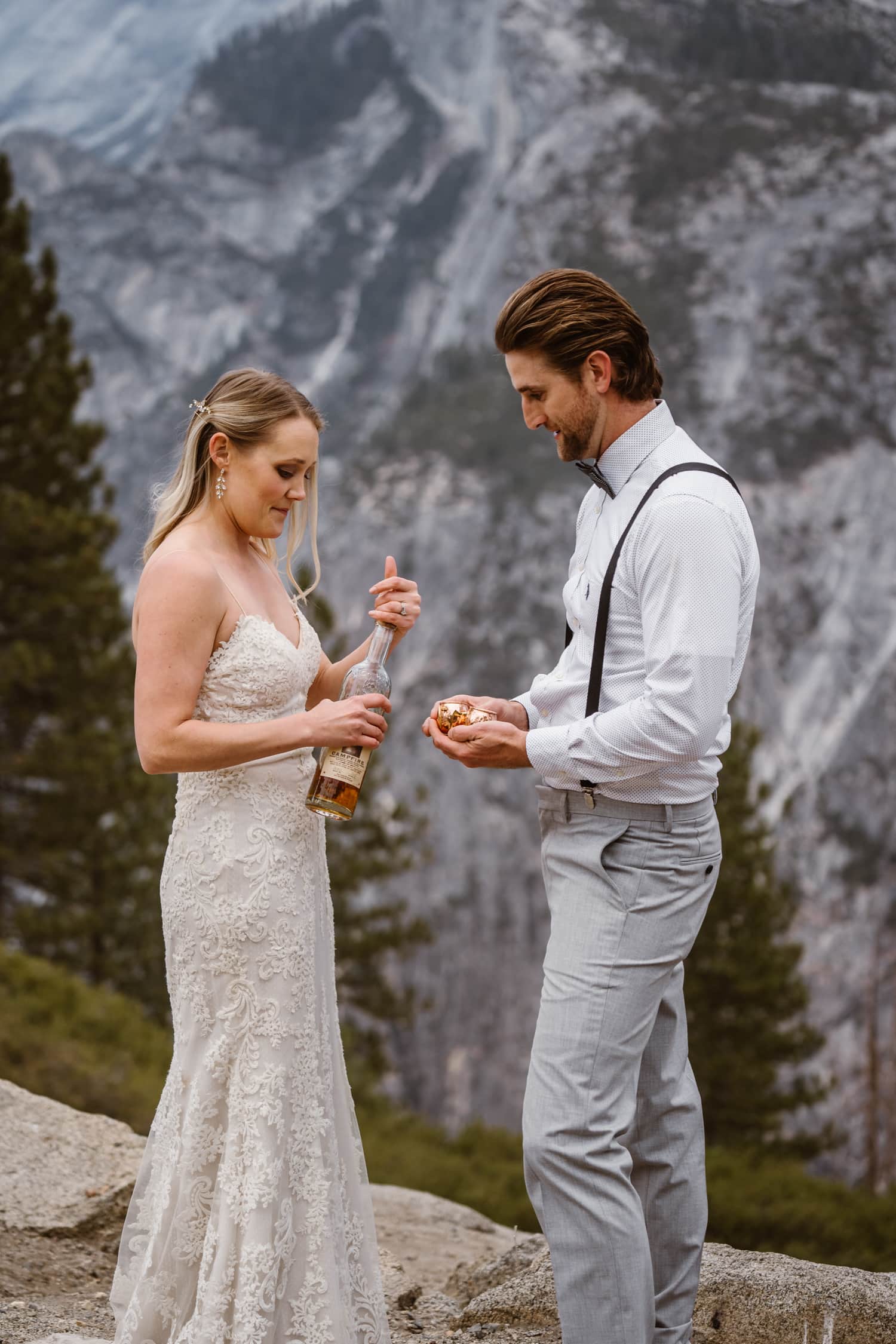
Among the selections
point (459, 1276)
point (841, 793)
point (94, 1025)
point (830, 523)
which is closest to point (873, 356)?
point (830, 523)

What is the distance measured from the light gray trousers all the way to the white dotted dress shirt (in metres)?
0.11

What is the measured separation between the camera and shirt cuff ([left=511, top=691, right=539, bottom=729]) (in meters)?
2.43

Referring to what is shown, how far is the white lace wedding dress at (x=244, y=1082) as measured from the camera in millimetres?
2291

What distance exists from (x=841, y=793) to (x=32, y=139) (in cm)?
3129

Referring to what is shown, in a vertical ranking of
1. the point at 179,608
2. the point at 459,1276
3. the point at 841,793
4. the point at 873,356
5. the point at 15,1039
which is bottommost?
the point at 459,1276

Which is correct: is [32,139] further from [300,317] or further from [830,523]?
[830,523]

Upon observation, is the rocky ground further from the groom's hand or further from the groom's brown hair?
the groom's brown hair

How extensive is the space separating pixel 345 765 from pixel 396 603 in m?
0.40

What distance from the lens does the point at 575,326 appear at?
221 centimetres

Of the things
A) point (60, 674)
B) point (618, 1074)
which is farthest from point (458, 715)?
point (60, 674)

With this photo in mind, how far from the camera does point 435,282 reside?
40438 mm

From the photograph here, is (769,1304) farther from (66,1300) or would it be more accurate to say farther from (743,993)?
(743,993)

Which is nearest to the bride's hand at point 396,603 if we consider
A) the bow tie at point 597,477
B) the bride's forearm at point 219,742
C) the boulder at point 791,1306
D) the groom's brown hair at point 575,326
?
the bride's forearm at point 219,742

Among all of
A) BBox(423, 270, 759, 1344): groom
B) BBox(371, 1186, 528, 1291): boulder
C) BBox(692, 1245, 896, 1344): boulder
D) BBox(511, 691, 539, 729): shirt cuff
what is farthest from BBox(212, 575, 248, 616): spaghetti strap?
BBox(371, 1186, 528, 1291): boulder
